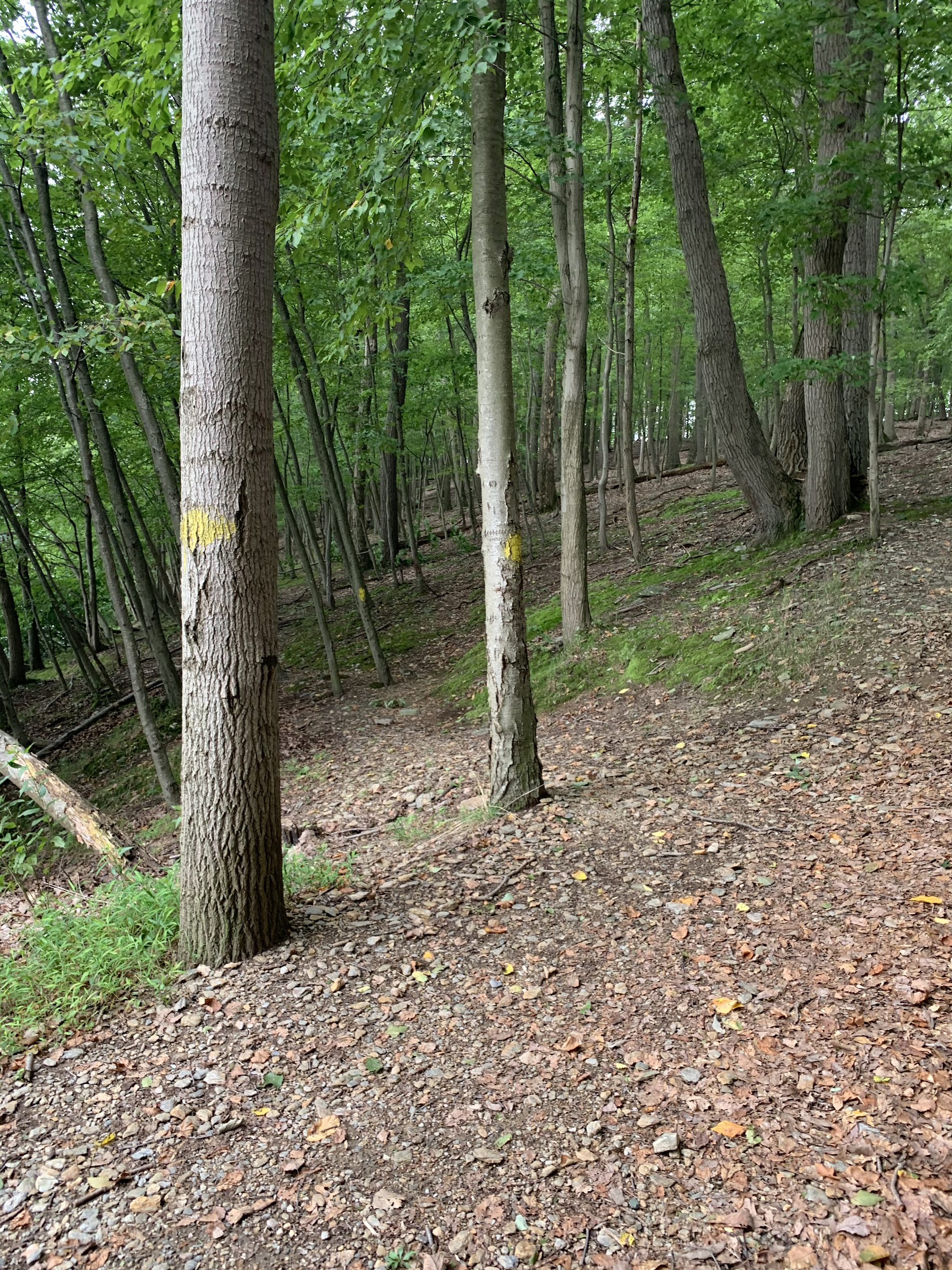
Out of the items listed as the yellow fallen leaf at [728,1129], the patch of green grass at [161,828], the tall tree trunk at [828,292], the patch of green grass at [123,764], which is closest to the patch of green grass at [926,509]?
the tall tree trunk at [828,292]

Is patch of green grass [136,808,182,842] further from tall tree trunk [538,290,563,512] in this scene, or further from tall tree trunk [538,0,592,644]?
tall tree trunk [538,290,563,512]

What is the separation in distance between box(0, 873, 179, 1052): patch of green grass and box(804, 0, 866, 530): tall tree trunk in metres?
7.60

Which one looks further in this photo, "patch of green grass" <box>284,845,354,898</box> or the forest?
"patch of green grass" <box>284,845,354,898</box>

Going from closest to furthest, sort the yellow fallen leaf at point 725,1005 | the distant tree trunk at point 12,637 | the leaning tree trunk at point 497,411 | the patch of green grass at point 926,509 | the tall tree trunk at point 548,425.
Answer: the yellow fallen leaf at point 725,1005
the leaning tree trunk at point 497,411
the patch of green grass at point 926,509
the tall tree trunk at point 548,425
the distant tree trunk at point 12,637

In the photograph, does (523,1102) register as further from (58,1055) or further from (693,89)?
(693,89)

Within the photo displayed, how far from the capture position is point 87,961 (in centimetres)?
360

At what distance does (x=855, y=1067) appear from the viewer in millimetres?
2621

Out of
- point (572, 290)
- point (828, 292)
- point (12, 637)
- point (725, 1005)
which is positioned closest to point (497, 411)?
point (725, 1005)

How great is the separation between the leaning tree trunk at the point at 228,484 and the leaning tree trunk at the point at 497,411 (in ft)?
5.62

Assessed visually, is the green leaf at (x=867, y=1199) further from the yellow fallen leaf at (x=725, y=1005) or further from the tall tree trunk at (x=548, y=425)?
the tall tree trunk at (x=548, y=425)

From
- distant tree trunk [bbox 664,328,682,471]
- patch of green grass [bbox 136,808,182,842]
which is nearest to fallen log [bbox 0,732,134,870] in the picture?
patch of green grass [bbox 136,808,182,842]

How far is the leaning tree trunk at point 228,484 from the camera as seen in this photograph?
3250 mm

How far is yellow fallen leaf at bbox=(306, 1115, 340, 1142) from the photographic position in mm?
2607

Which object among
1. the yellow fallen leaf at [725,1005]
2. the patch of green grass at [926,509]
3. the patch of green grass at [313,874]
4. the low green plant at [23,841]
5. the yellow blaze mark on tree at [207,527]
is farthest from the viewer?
the patch of green grass at [926,509]
